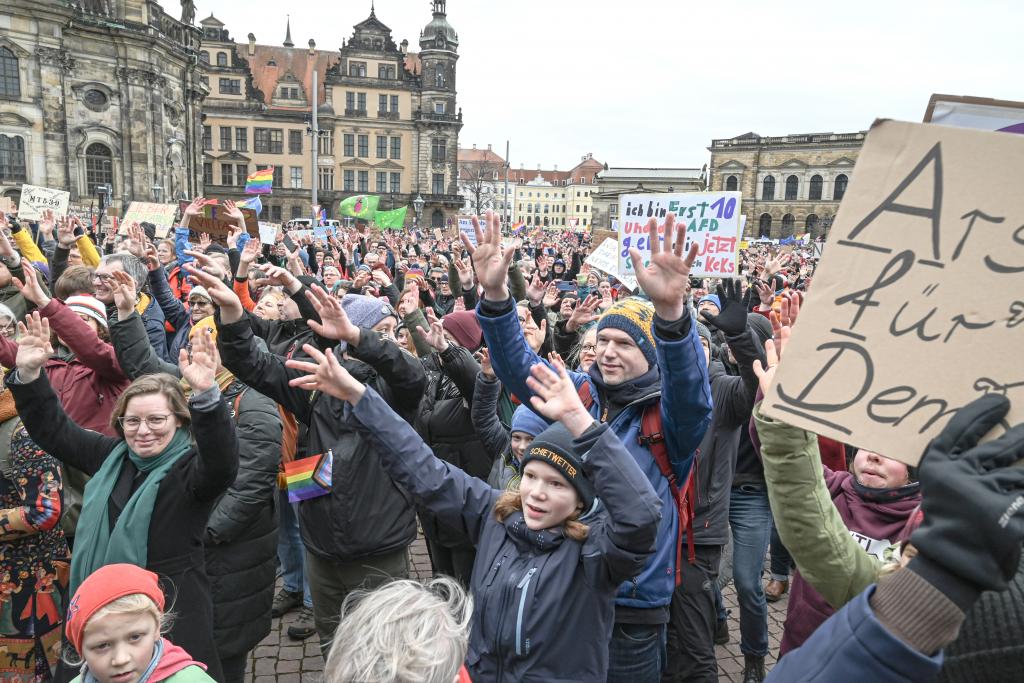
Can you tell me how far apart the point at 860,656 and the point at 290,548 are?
4.56 meters

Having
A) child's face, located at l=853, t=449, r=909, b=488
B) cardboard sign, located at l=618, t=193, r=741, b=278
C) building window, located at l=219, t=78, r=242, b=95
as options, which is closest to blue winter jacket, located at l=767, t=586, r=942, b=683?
child's face, located at l=853, t=449, r=909, b=488

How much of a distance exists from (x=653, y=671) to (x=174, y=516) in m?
2.04

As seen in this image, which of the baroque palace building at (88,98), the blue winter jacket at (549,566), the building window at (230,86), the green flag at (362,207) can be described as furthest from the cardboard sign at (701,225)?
the building window at (230,86)

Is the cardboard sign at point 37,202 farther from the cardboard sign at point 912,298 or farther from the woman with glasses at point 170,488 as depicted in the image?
the cardboard sign at point 912,298

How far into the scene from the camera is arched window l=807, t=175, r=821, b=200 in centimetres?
6819

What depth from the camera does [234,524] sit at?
324cm

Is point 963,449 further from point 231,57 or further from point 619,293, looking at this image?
point 231,57

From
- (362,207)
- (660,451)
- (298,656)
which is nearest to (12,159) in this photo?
(362,207)

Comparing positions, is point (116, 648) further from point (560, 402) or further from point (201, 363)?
point (560, 402)

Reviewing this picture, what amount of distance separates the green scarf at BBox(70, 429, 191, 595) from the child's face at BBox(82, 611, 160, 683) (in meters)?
0.55

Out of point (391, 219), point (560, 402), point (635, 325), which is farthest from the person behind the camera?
point (391, 219)

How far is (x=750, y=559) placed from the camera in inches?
158

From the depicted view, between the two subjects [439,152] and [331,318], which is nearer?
[331,318]

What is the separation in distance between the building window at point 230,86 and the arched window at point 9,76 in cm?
2858
